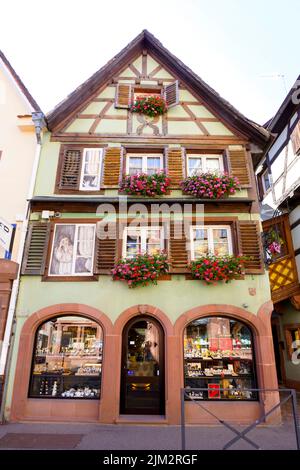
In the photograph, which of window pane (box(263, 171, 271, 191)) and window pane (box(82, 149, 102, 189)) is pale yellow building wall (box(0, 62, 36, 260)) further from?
window pane (box(263, 171, 271, 191))

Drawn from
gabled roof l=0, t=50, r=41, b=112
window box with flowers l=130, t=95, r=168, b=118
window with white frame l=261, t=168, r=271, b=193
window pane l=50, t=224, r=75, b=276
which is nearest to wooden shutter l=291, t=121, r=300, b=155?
window with white frame l=261, t=168, r=271, b=193

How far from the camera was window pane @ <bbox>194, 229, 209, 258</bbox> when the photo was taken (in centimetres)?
871

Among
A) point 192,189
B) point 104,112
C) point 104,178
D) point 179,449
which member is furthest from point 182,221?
point 179,449

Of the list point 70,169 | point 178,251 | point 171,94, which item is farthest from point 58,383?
point 171,94

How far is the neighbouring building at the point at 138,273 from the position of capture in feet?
24.8

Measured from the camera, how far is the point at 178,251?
8.47 m

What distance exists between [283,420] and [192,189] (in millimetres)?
6629

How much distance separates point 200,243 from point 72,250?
3.77 metres

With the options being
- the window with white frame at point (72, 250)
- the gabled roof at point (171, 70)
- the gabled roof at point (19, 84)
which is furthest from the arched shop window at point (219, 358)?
the gabled roof at point (19, 84)

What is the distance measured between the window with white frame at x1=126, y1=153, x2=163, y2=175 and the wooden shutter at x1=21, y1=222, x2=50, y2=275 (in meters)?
3.25

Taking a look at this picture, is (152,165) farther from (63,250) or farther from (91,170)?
(63,250)

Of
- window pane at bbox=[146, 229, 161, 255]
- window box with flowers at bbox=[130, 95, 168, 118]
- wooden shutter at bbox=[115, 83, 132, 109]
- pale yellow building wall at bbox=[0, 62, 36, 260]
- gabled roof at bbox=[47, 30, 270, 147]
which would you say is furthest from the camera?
wooden shutter at bbox=[115, 83, 132, 109]

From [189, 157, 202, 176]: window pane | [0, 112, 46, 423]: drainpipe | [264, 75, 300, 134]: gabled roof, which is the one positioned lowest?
[0, 112, 46, 423]: drainpipe

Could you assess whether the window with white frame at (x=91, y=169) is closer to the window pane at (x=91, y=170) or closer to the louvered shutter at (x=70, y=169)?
the window pane at (x=91, y=170)
